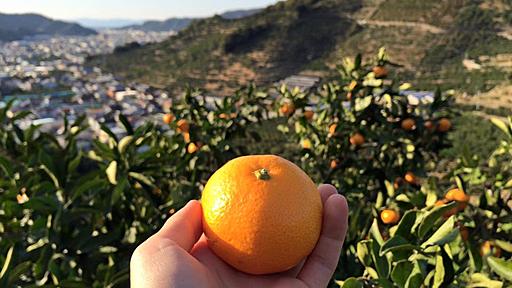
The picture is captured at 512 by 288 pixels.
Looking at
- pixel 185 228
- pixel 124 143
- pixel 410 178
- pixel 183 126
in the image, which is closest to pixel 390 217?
pixel 410 178

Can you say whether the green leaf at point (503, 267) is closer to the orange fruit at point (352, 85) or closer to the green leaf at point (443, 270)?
the green leaf at point (443, 270)

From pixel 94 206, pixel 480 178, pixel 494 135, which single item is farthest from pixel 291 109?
pixel 494 135

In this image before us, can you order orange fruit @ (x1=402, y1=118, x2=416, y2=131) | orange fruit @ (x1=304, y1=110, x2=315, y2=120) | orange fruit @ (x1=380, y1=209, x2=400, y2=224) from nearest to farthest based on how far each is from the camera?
orange fruit @ (x1=380, y1=209, x2=400, y2=224)
orange fruit @ (x1=402, y1=118, x2=416, y2=131)
orange fruit @ (x1=304, y1=110, x2=315, y2=120)

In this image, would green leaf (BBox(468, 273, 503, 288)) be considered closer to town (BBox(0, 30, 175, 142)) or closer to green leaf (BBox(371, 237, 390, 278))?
green leaf (BBox(371, 237, 390, 278))

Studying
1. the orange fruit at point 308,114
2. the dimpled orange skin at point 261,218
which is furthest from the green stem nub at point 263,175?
the orange fruit at point 308,114

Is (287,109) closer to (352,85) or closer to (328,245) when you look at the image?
(352,85)

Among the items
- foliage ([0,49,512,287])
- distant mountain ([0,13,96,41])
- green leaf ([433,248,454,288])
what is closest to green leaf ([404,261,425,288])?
foliage ([0,49,512,287])
